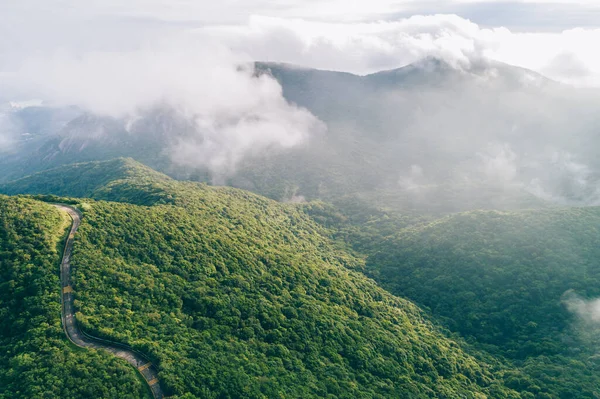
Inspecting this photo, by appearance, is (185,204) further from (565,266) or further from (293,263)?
(565,266)

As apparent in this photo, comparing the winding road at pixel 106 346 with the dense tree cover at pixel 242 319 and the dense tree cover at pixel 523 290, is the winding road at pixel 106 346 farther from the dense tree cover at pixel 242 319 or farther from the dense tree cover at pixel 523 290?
the dense tree cover at pixel 523 290

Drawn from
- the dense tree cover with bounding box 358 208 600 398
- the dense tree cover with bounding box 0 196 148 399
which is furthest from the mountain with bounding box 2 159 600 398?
the dense tree cover with bounding box 0 196 148 399

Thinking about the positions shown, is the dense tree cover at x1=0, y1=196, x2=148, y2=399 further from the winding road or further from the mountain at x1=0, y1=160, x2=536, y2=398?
the winding road

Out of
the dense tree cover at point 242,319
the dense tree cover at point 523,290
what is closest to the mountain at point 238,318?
the dense tree cover at point 242,319

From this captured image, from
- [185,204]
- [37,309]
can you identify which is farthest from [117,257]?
[185,204]

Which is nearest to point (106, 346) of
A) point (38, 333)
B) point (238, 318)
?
point (38, 333)

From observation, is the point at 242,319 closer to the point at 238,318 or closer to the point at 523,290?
the point at 238,318
